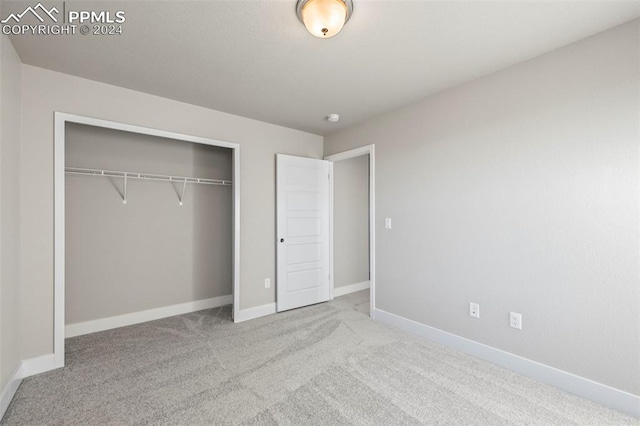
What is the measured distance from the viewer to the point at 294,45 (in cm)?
204

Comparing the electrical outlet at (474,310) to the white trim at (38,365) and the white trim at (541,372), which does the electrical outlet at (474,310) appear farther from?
the white trim at (38,365)

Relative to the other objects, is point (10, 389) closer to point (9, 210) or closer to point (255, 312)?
point (9, 210)

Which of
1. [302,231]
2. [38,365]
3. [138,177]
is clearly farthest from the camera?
[302,231]

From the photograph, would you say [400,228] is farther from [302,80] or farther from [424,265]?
[302,80]

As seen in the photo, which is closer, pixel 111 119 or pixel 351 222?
pixel 111 119

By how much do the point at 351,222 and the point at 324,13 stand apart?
345cm

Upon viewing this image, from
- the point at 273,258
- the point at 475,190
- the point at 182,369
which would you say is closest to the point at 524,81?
the point at 475,190

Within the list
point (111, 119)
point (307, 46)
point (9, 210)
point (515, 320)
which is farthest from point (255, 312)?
point (307, 46)

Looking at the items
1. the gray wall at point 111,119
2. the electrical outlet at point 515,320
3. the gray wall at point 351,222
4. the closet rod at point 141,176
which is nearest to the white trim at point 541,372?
the electrical outlet at point 515,320

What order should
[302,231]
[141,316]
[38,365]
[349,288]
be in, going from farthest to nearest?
[349,288] < [302,231] < [141,316] < [38,365]

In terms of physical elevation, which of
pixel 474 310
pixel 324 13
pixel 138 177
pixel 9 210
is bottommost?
pixel 474 310

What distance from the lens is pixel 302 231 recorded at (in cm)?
397

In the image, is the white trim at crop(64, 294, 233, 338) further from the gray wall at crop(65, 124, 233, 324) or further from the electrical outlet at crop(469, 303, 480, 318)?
the electrical outlet at crop(469, 303, 480, 318)

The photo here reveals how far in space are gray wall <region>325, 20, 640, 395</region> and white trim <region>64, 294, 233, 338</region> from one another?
2552 mm
